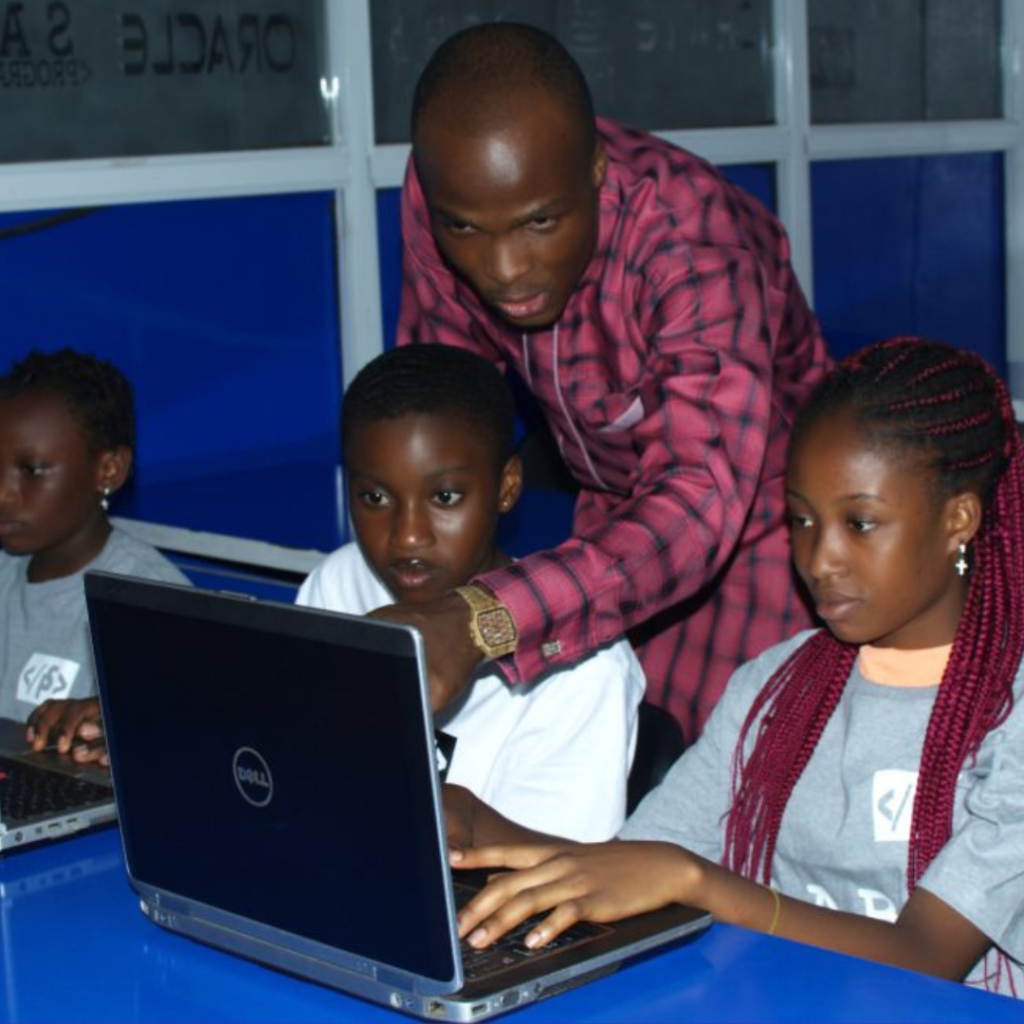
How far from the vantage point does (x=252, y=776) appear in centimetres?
127

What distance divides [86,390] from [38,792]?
105 centimetres

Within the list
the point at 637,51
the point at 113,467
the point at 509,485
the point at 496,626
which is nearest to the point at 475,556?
the point at 509,485

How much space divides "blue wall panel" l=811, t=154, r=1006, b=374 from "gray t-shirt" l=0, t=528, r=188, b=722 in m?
2.41

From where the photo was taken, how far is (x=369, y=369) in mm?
2062

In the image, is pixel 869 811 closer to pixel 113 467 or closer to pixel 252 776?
pixel 252 776

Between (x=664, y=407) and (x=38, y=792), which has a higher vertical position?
(x=664, y=407)

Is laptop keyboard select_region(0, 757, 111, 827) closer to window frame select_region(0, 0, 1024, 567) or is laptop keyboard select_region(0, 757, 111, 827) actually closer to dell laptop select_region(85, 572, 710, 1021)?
dell laptop select_region(85, 572, 710, 1021)

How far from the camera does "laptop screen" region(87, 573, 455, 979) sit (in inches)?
46.0

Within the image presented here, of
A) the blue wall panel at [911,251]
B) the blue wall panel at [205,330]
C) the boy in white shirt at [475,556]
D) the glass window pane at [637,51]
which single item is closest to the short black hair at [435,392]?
the boy in white shirt at [475,556]

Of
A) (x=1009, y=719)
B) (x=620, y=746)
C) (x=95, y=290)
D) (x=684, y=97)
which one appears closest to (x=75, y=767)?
(x=620, y=746)

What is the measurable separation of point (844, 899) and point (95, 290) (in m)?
2.15

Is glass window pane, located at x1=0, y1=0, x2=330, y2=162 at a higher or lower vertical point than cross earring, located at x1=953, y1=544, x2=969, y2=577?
higher

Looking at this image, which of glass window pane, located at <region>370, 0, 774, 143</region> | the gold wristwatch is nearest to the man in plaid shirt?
the gold wristwatch

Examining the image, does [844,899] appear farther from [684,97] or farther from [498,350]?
[684,97]
